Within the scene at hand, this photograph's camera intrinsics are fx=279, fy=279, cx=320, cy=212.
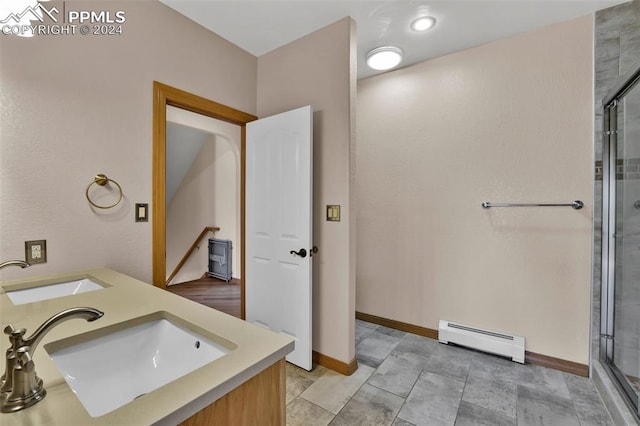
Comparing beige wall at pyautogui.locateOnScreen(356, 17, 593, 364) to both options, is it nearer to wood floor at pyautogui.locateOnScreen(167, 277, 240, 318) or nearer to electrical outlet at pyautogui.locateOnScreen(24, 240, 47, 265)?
wood floor at pyautogui.locateOnScreen(167, 277, 240, 318)

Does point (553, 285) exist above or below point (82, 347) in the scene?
below

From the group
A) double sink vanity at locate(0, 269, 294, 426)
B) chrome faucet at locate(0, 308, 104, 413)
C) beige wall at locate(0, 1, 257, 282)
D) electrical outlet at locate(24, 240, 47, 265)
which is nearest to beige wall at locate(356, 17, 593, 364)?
beige wall at locate(0, 1, 257, 282)

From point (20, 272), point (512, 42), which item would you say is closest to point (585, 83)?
point (512, 42)

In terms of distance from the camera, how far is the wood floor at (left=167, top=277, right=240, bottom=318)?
11.3 feet

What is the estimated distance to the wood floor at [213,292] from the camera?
136 inches

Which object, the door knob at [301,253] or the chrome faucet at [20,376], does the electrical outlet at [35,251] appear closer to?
the chrome faucet at [20,376]

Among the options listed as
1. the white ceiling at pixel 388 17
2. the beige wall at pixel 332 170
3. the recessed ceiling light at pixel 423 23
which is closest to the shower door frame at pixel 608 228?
the white ceiling at pixel 388 17

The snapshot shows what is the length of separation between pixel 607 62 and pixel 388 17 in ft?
→ 4.97

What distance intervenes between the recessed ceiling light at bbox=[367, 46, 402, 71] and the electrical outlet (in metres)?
2.60

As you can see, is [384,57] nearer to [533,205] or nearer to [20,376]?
[533,205]

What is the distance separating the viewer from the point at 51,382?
588 millimetres

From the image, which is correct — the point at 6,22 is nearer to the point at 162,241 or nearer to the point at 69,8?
the point at 69,8

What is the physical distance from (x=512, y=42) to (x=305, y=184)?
199 cm

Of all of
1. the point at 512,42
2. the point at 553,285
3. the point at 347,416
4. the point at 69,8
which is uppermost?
the point at 512,42
